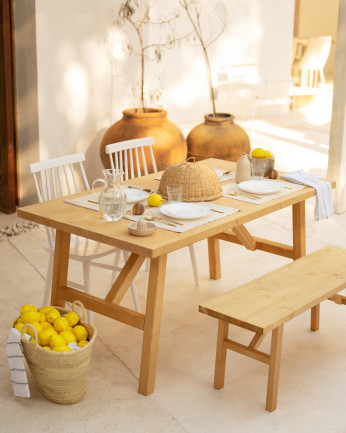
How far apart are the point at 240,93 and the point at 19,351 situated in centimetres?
674

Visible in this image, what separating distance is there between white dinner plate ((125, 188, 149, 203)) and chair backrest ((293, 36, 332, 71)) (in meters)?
6.26

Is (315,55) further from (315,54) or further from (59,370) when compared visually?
(59,370)

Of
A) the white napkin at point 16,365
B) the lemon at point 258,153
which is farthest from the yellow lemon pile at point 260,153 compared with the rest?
the white napkin at point 16,365

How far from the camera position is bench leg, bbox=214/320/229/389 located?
291 cm

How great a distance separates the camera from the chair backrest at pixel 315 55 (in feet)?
29.5

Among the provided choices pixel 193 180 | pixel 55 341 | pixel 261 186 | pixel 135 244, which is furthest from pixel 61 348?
pixel 261 186

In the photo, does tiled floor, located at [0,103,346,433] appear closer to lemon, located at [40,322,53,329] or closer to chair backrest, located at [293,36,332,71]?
lemon, located at [40,322,53,329]

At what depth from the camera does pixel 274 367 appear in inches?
110

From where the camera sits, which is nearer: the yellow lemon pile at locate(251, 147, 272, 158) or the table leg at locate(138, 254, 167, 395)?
the table leg at locate(138, 254, 167, 395)

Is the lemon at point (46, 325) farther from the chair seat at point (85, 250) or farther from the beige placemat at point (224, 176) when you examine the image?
the beige placemat at point (224, 176)

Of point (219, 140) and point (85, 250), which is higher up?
point (219, 140)

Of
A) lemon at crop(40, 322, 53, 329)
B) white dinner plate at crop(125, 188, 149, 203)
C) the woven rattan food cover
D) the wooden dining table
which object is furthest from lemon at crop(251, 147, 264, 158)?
lemon at crop(40, 322, 53, 329)

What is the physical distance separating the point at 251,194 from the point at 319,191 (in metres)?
0.40

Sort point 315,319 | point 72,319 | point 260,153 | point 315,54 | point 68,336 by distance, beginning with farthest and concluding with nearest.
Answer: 1. point 315,54
2. point 260,153
3. point 315,319
4. point 72,319
5. point 68,336
